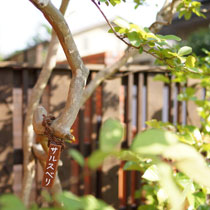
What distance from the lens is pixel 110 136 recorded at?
27cm

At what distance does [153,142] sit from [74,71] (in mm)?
680

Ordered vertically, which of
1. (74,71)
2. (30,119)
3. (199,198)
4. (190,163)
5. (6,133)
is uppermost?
(74,71)

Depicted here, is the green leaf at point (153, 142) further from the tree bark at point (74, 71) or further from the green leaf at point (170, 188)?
the tree bark at point (74, 71)

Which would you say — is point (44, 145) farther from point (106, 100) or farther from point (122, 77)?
point (122, 77)

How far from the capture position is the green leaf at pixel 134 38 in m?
0.73

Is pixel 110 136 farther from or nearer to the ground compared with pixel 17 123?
farther from the ground

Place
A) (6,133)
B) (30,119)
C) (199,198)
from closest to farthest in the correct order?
1. (199,198)
2. (30,119)
3. (6,133)

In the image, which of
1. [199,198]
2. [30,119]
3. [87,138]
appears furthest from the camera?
→ [87,138]

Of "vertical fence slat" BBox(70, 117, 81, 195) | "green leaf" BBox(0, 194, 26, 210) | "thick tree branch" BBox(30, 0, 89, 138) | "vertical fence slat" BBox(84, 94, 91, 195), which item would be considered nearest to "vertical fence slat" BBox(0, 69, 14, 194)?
"vertical fence slat" BBox(70, 117, 81, 195)

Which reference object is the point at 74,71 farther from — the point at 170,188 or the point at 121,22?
the point at 170,188

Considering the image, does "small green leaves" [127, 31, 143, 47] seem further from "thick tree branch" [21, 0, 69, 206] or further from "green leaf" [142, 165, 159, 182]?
"thick tree branch" [21, 0, 69, 206]

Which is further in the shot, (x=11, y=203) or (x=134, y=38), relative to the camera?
(x=134, y=38)

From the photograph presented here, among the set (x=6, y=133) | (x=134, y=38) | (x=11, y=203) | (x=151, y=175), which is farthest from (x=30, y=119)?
(x=11, y=203)

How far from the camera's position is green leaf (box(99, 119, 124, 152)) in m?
0.26
